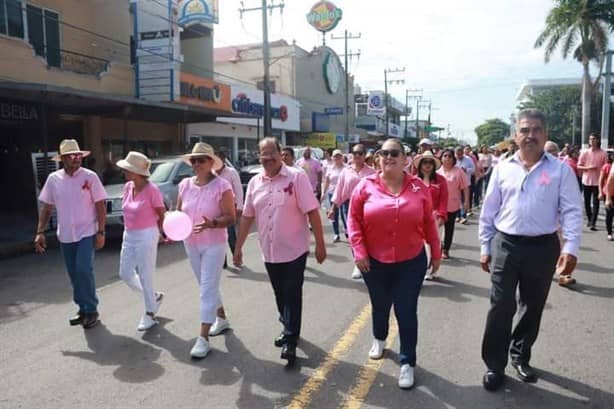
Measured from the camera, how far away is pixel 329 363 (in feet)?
13.5

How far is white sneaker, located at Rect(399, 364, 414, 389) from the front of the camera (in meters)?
3.67

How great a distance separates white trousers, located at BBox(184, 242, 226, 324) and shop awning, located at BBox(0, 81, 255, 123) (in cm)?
734

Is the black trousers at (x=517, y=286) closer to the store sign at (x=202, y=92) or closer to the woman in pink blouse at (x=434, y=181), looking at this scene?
the woman in pink blouse at (x=434, y=181)

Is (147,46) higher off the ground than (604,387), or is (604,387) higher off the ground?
(147,46)

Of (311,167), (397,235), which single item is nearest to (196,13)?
(311,167)

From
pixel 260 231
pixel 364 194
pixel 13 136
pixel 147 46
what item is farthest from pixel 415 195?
pixel 147 46

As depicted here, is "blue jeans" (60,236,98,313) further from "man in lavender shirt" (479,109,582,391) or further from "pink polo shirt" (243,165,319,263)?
"man in lavender shirt" (479,109,582,391)

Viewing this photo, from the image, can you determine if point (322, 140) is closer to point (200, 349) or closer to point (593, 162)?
point (593, 162)

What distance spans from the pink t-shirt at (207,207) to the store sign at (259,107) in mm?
18162

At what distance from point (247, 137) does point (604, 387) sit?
26588 millimetres

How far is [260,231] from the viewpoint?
4203 mm

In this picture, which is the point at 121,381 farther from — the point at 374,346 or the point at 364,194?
the point at 364,194

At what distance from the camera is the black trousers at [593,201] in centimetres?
1067

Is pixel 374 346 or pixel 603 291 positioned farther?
pixel 603 291
